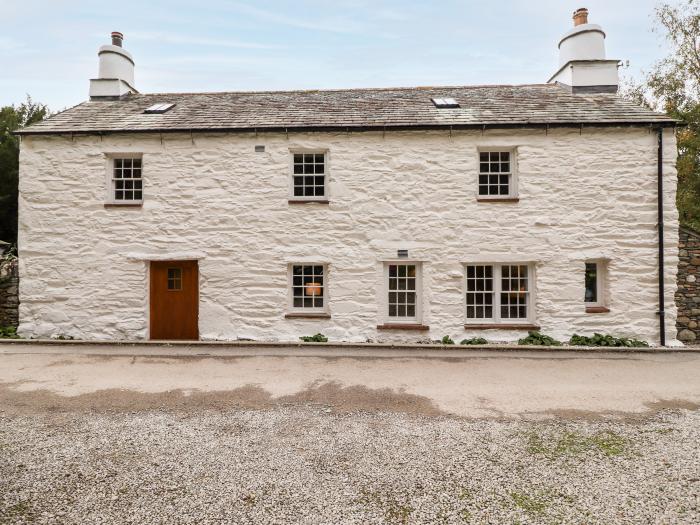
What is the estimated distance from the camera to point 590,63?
11.9 metres

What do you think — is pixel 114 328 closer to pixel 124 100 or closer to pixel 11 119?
pixel 124 100

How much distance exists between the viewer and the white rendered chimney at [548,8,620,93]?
1181cm

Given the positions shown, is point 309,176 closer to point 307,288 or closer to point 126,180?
point 307,288

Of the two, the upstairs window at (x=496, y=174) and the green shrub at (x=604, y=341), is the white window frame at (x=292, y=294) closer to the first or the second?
the upstairs window at (x=496, y=174)

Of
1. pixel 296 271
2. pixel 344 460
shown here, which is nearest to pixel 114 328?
pixel 296 271

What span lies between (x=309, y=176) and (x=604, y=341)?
28.6 feet

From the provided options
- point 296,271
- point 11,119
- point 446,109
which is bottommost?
point 296,271

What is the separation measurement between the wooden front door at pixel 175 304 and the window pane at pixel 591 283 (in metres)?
10.6

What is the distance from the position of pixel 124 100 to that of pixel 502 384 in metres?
14.2

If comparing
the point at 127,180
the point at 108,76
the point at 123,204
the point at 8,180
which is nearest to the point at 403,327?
the point at 123,204

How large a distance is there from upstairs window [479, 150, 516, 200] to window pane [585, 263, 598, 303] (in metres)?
2.92

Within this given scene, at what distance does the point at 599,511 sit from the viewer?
3322 millimetres

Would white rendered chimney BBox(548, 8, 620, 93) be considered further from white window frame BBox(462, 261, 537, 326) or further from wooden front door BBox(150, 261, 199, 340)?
wooden front door BBox(150, 261, 199, 340)

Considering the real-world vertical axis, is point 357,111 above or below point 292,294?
above
